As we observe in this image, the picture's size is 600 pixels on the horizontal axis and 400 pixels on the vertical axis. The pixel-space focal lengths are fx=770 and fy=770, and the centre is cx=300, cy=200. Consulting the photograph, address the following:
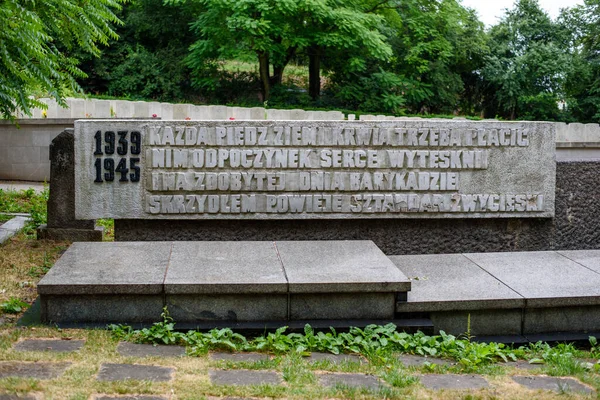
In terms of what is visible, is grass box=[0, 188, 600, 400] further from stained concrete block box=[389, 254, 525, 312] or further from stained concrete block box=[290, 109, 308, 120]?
stained concrete block box=[290, 109, 308, 120]

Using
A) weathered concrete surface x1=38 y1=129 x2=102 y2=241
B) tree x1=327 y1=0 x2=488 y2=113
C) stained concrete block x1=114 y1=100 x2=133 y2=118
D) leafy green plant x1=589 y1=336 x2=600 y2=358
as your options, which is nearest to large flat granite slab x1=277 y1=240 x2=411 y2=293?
leafy green plant x1=589 y1=336 x2=600 y2=358

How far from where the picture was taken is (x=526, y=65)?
32.2 metres

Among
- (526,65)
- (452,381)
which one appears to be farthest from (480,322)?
(526,65)

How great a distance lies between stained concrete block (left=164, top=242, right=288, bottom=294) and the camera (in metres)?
5.86

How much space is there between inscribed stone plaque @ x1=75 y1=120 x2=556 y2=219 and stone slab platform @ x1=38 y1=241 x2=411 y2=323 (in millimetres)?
1392

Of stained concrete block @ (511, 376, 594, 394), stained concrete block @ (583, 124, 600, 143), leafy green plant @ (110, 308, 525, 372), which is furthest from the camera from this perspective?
stained concrete block @ (583, 124, 600, 143)

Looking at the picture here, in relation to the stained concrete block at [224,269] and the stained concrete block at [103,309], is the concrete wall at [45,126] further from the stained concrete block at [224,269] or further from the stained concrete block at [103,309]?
the stained concrete block at [103,309]

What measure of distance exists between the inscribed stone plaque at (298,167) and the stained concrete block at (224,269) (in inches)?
23.5

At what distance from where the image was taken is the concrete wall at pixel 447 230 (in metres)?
8.00

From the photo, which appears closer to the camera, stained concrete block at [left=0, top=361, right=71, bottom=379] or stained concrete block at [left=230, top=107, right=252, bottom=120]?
stained concrete block at [left=0, top=361, right=71, bottom=379]

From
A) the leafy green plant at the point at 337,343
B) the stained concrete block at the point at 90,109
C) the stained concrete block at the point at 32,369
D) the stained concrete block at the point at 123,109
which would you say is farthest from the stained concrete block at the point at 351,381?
the stained concrete block at the point at 123,109

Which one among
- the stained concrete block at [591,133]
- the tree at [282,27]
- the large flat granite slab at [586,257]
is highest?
the tree at [282,27]

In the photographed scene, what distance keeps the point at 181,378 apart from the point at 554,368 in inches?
98.4

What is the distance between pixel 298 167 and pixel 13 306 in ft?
10.1
